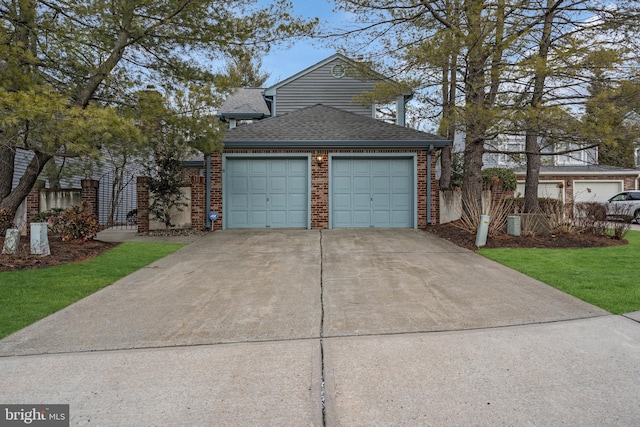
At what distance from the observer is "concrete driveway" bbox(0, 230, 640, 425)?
7.97ft

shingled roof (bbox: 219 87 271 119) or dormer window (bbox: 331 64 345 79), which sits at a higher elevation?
dormer window (bbox: 331 64 345 79)

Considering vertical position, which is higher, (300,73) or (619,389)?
(300,73)

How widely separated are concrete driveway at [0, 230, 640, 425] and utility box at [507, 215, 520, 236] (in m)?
4.06

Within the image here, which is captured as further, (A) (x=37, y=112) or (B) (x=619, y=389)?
(A) (x=37, y=112)

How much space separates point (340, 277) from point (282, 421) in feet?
12.1

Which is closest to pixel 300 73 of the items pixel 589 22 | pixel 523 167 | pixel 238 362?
pixel 589 22

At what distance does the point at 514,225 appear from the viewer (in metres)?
9.40

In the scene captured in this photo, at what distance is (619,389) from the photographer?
2.64 metres

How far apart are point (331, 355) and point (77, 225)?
786 centimetres

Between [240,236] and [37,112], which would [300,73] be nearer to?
Answer: [240,236]

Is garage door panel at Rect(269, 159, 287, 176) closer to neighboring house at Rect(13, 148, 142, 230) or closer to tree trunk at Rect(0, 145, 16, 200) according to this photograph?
neighboring house at Rect(13, 148, 142, 230)

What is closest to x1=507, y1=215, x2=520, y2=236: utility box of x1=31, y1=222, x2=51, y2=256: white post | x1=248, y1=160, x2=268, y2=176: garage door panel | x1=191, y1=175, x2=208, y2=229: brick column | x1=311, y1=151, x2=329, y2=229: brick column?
x1=311, y1=151, x2=329, y2=229: brick column

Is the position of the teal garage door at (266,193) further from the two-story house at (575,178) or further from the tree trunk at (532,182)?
the two-story house at (575,178)
